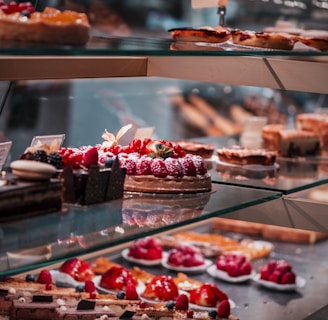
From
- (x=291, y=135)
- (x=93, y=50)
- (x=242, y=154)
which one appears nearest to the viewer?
(x=93, y=50)

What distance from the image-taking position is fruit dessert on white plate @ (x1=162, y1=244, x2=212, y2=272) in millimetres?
4273

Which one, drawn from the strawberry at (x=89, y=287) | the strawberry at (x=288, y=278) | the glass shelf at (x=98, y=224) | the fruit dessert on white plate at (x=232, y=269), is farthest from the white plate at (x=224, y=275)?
the glass shelf at (x=98, y=224)

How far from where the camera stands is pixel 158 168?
2660 millimetres

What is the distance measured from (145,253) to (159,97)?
2540mm

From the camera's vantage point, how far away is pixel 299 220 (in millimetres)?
3092

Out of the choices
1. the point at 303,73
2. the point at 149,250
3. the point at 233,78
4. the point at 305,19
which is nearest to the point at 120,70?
the point at 233,78

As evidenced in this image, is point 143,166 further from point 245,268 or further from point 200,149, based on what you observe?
point 245,268

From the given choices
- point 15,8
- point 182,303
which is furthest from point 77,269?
point 15,8

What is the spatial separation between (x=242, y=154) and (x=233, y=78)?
0.49m

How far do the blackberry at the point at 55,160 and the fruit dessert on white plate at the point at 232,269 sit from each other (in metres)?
1.99

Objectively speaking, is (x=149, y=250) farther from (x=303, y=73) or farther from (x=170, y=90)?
(x=170, y=90)

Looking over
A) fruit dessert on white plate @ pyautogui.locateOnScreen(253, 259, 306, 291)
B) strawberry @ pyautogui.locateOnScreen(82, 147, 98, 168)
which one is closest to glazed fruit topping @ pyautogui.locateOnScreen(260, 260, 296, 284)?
fruit dessert on white plate @ pyautogui.locateOnScreen(253, 259, 306, 291)

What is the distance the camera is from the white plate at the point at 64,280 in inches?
141

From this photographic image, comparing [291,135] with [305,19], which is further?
[305,19]
